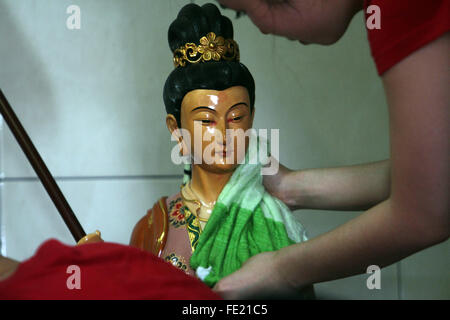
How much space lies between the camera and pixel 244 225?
2.53ft

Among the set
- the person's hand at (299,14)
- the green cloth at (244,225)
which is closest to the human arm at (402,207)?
the person's hand at (299,14)

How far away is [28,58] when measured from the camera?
3.05 feet

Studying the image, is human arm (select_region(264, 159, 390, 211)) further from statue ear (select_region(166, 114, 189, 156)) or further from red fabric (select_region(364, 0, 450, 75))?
red fabric (select_region(364, 0, 450, 75))

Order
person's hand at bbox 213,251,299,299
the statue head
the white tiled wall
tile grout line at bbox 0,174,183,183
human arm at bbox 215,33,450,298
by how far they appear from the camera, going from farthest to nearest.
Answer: tile grout line at bbox 0,174,183,183
the statue head
the white tiled wall
person's hand at bbox 213,251,299,299
human arm at bbox 215,33,450,298

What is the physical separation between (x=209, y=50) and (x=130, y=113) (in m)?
0.24

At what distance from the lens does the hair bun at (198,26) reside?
0.72 meters

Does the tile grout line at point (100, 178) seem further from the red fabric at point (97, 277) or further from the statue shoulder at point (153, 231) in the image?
the red fabric at point (97, 277)

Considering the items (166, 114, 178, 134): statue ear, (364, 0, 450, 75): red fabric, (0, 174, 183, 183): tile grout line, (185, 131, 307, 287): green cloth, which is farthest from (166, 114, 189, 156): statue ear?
(364, 0, 450, 75): red fabric

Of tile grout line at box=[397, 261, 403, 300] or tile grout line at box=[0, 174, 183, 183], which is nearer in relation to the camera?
tile grout line at box=[397, 261, 403, 300]

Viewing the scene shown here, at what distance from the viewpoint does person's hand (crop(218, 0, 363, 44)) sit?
47cm

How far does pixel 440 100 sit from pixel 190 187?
1.86 ft

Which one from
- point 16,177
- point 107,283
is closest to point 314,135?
point 107,283

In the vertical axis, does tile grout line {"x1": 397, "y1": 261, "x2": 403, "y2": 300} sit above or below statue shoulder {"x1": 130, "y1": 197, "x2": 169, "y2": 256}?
below

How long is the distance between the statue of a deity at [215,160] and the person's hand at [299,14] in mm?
271
